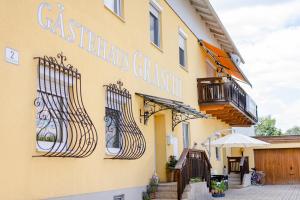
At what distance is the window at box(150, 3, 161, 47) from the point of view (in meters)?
15.0

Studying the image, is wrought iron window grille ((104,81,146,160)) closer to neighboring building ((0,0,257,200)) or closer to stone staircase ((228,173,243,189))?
neighboring building ((0,0,257,200))

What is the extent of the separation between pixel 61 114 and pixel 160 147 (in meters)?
6.66

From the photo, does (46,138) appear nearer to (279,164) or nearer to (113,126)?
(113,126)

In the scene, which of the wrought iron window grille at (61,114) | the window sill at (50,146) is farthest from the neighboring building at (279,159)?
the window sill at (50,146)

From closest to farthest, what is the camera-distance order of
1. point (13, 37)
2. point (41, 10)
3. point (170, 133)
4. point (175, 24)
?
1. point (13, 37)
2. point (41, 10)
3. point (170, 133)
4. point (175, 24)

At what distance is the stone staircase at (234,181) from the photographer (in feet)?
77.5

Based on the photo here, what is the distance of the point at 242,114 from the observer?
83.0ft

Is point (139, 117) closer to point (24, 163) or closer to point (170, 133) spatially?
point (170, 133)

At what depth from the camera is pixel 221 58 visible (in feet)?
74.3

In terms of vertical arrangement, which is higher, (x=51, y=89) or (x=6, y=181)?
(x=51, y=89)

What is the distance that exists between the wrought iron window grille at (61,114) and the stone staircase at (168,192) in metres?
3.72

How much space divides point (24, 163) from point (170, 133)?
27.3ft

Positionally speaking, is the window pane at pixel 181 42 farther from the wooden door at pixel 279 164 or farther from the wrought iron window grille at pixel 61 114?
the wooden door at pixel 279 164

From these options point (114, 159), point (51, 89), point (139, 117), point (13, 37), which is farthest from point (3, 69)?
point (139, 117)
